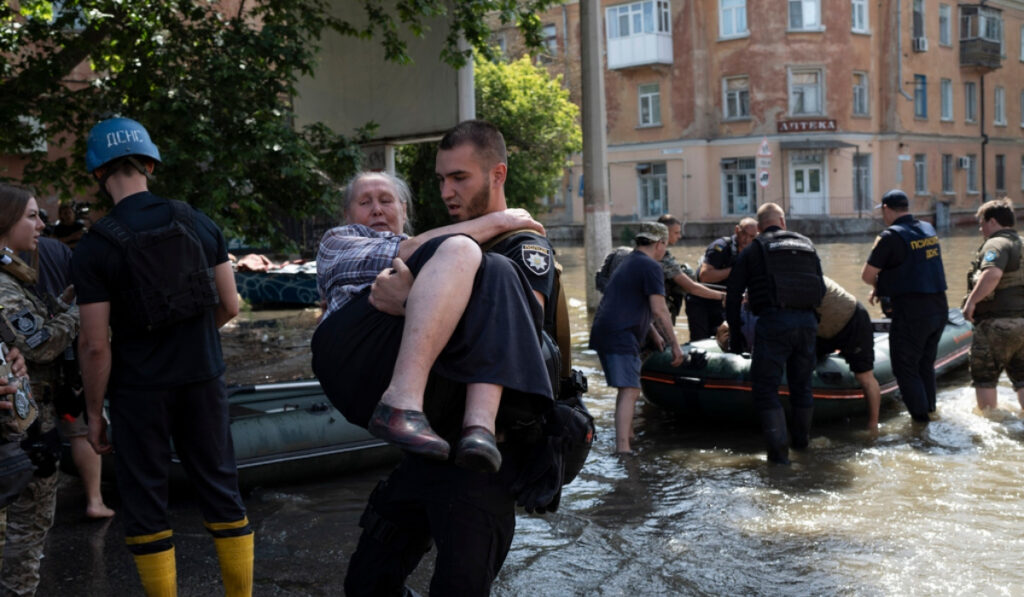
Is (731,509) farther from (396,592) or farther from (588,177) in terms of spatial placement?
(588,177)

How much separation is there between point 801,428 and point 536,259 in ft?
17.7

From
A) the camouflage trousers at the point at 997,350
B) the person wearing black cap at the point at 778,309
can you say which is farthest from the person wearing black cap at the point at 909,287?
the person wearing black cap at the point at 778,309

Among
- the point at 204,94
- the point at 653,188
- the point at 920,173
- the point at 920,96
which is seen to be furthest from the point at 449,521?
the point at 920,96

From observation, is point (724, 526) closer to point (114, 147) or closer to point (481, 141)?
point (481, 141)

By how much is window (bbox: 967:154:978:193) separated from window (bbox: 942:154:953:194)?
1.49m

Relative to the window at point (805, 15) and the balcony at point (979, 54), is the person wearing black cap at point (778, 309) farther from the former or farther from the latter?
the balcony at point (979, 54)

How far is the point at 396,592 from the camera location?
3.06 m

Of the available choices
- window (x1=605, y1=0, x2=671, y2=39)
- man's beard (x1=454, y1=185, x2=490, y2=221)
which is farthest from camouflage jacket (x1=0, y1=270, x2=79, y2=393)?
window (x1=605, y1=0, x2=671, y2=39)

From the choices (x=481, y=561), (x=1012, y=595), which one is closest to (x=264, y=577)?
(x=481, y=561)

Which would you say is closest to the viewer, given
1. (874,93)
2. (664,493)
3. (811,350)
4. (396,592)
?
(396,592)

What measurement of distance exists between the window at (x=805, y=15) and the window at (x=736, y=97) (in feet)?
9.20

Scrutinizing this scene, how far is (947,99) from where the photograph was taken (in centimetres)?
4388

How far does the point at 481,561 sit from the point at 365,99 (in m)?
11.1

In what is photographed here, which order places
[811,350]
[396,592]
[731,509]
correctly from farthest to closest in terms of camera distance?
[811,350], [731,509], [396,592]
